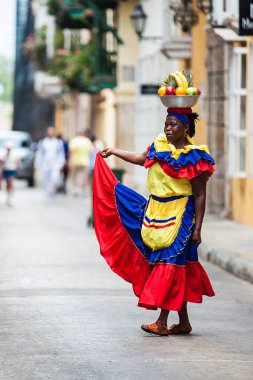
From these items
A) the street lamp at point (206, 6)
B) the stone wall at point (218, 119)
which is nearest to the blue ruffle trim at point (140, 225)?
the street lamp at point (206, 6)

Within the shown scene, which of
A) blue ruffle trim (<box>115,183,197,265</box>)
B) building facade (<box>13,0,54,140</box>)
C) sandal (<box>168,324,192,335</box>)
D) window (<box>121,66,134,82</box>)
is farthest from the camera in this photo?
building facade (<box>13,0,54,140</box>)

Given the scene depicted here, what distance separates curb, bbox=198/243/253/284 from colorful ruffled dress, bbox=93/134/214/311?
4.03 meters

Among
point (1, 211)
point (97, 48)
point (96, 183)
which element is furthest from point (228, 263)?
point (97, 48)

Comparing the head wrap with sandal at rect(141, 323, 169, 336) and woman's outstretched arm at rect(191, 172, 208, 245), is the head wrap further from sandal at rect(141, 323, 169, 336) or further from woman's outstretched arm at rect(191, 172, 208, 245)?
sandal at rect(141, 323, 169, 336)

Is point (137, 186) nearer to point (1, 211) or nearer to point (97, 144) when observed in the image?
point (97, 144)

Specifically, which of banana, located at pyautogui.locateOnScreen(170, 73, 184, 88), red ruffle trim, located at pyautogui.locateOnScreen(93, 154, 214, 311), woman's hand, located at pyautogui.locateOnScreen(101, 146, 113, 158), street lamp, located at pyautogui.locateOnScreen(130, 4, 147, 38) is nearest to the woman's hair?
banana, located at pyautogui.locateOnScreen(170, 73, 184, 88)

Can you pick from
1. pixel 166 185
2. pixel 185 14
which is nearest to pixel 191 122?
pixel 166 185

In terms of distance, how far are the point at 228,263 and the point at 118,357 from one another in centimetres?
645

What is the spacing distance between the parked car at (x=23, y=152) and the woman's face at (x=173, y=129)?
32.2 meters

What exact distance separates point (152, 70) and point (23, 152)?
1240 cm

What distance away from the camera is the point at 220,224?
821 inches

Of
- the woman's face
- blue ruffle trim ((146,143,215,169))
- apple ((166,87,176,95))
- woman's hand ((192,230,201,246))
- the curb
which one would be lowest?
the curb

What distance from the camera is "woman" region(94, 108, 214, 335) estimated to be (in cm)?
956

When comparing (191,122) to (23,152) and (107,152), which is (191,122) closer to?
(107,152)
